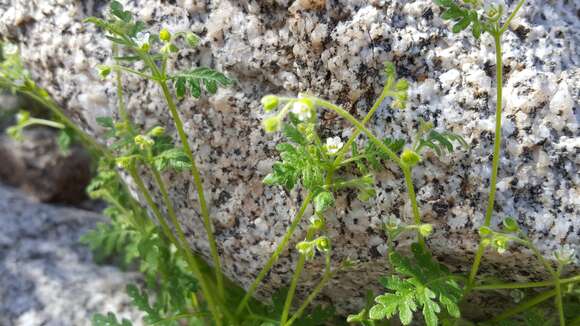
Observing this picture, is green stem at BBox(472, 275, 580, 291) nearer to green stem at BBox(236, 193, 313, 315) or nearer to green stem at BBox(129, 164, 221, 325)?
green stem at BBox(236, 193, 313, 315)

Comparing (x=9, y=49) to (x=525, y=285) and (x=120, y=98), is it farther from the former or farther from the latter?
(x=525, y=285)

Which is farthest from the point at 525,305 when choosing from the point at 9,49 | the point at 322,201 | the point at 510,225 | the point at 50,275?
the point at 50,275

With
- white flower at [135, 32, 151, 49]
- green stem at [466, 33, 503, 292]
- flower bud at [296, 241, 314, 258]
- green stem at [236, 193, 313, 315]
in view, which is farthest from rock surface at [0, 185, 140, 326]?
green stem at [466, 33, 503, 292]

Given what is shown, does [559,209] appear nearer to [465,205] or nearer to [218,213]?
[465,205]

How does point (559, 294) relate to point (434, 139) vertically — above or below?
below

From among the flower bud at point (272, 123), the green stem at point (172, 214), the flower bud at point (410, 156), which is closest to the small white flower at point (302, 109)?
the flower bud at point (272, 123)

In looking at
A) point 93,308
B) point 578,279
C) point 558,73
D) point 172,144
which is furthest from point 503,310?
point 93,308
